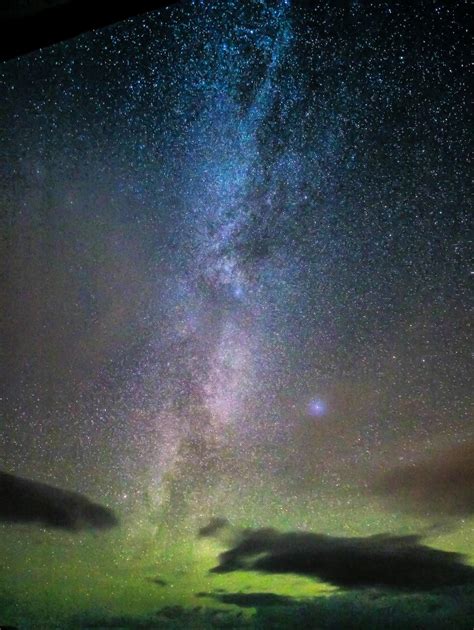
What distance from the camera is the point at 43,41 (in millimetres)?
1776

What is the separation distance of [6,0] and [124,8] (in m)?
0.38

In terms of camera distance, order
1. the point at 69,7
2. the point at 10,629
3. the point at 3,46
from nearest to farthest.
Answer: the point at 69,7 → the point at 3,46 → the point at 10,629

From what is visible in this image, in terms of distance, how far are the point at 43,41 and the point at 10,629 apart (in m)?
15.5

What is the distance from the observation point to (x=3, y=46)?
1.75m

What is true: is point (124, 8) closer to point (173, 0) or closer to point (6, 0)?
point (173, 0)

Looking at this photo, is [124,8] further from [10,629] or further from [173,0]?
[10,629]

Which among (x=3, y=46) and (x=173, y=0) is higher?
(x=173, y=0)

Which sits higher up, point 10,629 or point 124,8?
point 124,8

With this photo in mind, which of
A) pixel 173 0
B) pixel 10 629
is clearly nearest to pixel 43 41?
pixel 173 0

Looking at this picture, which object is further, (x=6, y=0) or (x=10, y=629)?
(x=10, y=629)

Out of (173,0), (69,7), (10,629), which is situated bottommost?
(10,629)

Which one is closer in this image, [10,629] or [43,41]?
[43,41]

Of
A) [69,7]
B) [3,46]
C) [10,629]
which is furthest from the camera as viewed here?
[10,629]

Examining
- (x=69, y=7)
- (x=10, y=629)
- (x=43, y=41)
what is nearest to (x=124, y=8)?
(x=69, y=7)
